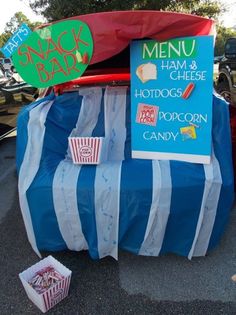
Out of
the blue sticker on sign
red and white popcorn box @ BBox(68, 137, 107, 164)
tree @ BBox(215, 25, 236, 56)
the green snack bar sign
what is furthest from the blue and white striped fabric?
tree @ BBox(215, 25, 236, 56)

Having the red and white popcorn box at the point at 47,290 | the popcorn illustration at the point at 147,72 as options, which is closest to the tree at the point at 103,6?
the popcorn illustration at the point at 147,72

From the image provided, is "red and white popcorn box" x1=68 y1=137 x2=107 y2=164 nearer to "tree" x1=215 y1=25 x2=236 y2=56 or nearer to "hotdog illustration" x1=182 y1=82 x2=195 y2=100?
"hotdog illustration" x1=182 y1=82 x2=195 y2=100

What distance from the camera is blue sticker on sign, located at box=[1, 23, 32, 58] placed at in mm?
2238

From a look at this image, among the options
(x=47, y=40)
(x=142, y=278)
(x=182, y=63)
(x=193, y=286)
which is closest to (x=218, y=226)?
(x=193, y=286)

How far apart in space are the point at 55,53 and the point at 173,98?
2.78 feet

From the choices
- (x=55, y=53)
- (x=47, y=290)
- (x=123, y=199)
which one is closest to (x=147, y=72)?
(x=55, y=53)

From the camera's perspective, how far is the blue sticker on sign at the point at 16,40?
7.34 ft

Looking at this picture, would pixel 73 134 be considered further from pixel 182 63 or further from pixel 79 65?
pixel 182 63

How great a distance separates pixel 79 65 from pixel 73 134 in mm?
582

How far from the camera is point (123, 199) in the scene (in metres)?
2.11

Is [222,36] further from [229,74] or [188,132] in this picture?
[188,132]

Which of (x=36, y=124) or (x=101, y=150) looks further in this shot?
(x=36, y=124)

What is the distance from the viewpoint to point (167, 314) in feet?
6.36

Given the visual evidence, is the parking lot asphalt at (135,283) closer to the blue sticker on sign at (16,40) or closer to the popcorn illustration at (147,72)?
the popcorn illustration at (147,72)
